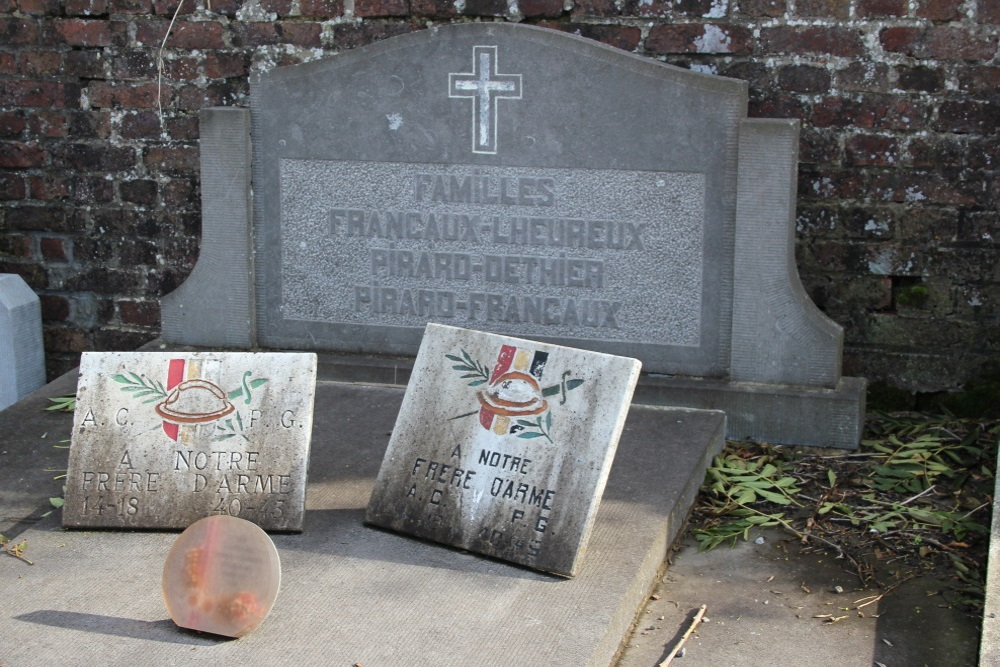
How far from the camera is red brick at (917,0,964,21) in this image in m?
3.97

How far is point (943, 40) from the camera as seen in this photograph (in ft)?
13.1

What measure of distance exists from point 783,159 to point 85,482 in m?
2.17

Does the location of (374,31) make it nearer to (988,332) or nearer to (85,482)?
(85,482)

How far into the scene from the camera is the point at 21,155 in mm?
4910

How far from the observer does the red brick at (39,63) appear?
4781 mm

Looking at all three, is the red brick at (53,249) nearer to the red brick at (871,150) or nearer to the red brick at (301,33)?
the red brick at (301,33)

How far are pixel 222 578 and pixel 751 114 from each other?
2.52 metres

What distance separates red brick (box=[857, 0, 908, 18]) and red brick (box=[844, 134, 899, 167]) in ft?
1.27

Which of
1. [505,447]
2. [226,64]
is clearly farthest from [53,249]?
[505,447]

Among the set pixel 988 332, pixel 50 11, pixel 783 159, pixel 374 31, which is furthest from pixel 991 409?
pixel 50 11

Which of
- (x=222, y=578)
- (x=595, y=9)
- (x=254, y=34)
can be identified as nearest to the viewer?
(x=222, y=578)

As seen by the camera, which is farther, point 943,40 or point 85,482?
point 943,40

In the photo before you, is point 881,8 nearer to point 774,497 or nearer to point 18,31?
A: point 774,497

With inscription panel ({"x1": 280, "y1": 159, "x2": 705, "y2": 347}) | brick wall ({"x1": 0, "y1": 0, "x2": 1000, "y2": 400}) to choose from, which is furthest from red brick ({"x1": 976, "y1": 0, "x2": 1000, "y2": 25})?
inscription panel ({"x1": 280, "y1": 159, "x2": 705, "y2": 347})
